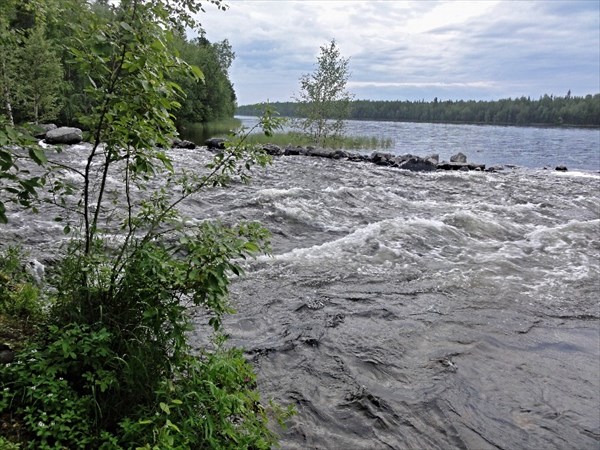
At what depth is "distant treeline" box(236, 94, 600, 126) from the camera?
11189 cm

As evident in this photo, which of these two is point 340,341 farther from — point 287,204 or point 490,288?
point 287,204

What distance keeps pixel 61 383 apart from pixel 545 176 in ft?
90.6

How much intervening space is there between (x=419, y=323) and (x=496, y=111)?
489 feet

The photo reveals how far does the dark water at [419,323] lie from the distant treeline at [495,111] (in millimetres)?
104561

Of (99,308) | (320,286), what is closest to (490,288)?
(320,286)

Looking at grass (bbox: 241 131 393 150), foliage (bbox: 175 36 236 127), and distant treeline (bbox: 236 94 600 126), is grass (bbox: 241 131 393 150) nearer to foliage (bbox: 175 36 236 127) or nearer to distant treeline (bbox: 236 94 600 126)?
foliage (bbox: 175 36 236 127)

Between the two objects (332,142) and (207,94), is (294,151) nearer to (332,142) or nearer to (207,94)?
(332,142)

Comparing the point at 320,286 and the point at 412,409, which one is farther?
the point at 320,286

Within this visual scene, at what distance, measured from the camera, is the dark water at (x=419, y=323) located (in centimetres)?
448

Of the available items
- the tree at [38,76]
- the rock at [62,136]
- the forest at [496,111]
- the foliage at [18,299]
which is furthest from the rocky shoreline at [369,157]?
the forest at [496,111]

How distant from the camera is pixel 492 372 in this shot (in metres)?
5.42

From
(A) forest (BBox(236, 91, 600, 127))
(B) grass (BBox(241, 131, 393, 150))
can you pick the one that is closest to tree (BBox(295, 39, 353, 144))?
(B) grass (BBox(241, 131, 393, 150))

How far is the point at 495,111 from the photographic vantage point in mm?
137875

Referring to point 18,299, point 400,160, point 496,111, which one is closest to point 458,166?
point 400,160
